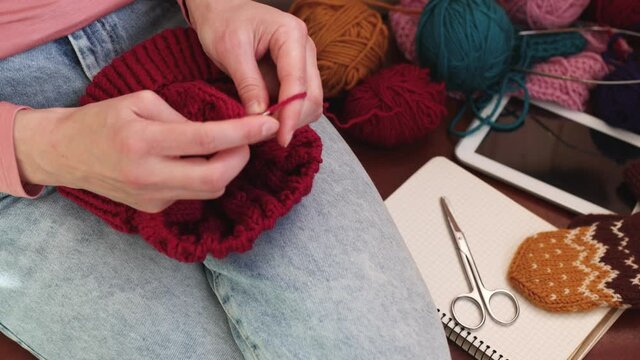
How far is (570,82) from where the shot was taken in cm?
103

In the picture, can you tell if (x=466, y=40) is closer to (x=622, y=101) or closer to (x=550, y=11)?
(x=550, y=11)

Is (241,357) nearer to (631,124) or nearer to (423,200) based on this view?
(423,200)

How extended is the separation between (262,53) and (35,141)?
243 mm

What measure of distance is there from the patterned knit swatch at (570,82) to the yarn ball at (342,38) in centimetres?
31

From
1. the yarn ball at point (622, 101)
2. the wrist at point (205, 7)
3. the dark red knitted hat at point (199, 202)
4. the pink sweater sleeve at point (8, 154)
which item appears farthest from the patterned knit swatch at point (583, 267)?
the pink sweater sleeve at point (8, 154)

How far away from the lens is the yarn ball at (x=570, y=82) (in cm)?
103

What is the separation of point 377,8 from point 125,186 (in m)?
0.85

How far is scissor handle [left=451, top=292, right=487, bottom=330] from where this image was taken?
80cm

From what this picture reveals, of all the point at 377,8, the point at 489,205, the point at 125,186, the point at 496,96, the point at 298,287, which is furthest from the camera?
the point at 377,8

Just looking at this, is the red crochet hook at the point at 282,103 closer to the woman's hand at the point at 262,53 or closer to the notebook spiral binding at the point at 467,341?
the woman's hand at the point at 262,53

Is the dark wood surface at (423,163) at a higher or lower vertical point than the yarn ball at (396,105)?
lower

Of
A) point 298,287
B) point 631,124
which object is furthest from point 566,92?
point 298,287

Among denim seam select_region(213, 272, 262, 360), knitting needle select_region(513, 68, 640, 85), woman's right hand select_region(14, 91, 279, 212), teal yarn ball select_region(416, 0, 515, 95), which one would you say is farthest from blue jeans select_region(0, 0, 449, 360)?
knitting needle select_region(513, 68, 640, 85)

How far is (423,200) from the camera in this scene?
3.10 ft
